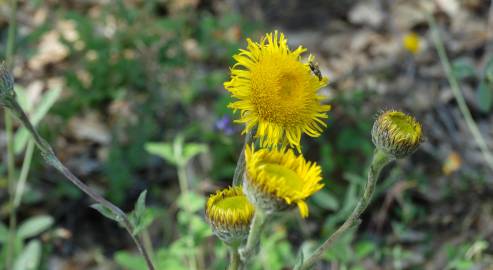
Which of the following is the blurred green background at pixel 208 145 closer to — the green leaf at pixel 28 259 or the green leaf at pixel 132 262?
the green leaf at pixel 28 259

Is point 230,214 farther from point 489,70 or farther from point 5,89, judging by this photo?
point 489,70

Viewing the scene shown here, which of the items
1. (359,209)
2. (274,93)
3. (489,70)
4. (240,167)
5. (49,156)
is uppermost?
(49,156)

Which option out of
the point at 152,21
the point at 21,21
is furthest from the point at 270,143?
the point at 21,21

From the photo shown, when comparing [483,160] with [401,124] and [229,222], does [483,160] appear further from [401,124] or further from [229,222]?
[229,222]

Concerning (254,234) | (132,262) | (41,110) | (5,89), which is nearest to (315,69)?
(254,234)

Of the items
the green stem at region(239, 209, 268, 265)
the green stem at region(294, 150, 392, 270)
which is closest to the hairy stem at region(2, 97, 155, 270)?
the green stem at region(239, 209, 268, 265)

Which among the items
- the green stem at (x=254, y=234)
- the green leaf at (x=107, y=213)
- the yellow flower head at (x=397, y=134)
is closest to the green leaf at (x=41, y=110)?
the green leaf at (x=107, y=213)

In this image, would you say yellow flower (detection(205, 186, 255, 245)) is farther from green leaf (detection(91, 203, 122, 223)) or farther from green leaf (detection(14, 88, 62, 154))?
green leaf (detection(14, 88, 62, 154))
